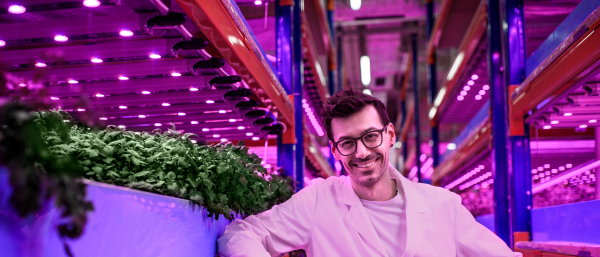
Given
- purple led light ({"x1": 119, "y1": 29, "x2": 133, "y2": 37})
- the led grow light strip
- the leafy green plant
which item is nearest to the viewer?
the leafy green plant

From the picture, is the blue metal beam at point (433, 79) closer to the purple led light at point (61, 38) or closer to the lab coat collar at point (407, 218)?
the lab coat collar at point (407, 218)

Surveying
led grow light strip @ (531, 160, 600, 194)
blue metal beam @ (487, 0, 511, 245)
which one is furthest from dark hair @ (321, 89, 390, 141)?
blue metal beam @ (487, 0, 511, 245)

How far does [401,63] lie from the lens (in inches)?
697

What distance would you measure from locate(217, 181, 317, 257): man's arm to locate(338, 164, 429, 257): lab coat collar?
0.20 m

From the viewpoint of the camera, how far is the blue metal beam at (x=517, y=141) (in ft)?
18.9

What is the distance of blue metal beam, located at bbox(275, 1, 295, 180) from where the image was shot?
5.73 meters

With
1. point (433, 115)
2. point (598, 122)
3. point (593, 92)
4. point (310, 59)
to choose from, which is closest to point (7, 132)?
point (593, 92)

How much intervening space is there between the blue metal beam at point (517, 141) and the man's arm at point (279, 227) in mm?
3871

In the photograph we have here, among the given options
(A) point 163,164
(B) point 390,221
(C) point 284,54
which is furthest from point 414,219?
(C) point 284,54

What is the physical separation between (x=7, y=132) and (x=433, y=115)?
12.6 m

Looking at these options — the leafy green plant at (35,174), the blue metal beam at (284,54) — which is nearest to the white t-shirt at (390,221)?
the leafy green plant at (35,174)

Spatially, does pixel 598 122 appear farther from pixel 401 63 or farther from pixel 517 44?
pixel 401 63

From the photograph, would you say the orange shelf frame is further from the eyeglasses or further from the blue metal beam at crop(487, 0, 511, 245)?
the blue metal beam at crop(487, 0, 511, 245)

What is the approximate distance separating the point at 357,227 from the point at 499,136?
4397 millimetres
